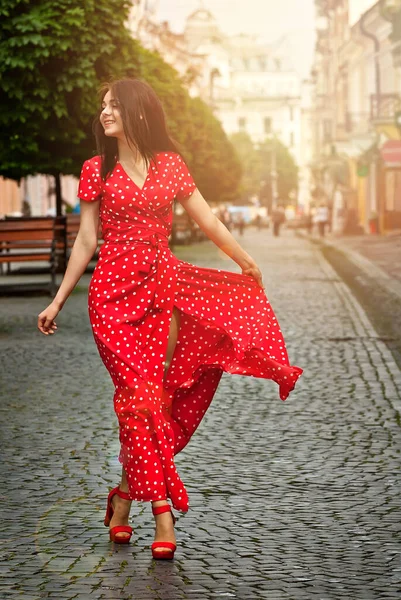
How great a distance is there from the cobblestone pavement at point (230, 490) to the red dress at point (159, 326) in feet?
1.23

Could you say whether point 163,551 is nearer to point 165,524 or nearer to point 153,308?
point 165,524

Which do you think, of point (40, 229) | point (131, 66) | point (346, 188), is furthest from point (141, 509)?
point (346, 188)

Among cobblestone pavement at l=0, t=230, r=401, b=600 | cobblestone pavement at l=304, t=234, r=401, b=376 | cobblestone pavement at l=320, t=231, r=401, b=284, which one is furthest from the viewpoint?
cobblestone pavement at l=320, t=231, r=401, b=284

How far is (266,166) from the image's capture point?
150 m

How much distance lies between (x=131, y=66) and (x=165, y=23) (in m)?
78.8

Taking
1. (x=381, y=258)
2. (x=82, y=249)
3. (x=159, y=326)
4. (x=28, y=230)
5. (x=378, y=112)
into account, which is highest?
(x=378, y=112)

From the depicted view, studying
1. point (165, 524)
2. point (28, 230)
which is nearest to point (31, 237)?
point (28, 230)

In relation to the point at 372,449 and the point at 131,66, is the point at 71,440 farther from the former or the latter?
the point at 131,66

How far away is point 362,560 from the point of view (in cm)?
512

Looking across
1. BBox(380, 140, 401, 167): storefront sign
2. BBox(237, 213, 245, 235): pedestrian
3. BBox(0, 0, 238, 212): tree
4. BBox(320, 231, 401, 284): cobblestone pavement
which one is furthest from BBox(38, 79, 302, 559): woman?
BBox(237, 213, 245, 235): pedestrian

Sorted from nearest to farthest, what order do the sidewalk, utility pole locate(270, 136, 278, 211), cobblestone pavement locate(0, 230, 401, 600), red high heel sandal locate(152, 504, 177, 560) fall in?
cobblestone pavement locate(0, 230, 401, 600) → red high heel sandal locate(152, 504, 177, 560) → the sidewalk → utility pole locate(270, 136, 278, 211)

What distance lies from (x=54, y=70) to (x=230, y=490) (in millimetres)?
14854

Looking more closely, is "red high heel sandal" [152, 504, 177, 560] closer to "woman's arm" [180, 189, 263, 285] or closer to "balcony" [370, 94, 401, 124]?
"woman's arm" [180, 189, 263, 285]

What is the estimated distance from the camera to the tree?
779 inches
